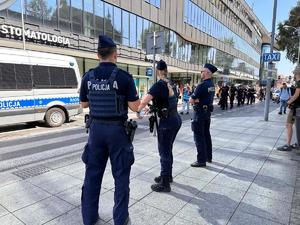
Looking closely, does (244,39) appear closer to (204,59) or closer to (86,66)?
(204,59)

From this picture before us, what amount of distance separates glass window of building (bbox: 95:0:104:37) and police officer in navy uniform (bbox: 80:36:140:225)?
17.1 metres

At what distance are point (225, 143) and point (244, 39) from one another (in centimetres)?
5644

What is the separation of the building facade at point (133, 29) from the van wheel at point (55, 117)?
4750 mm

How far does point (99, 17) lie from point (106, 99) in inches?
692

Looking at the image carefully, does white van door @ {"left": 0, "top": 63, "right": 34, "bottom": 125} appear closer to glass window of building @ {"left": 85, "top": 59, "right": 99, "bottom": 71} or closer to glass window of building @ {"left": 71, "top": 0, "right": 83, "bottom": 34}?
glass window of building @ {"left": 71, "top": 0, "right": 83, "bottom": 34}

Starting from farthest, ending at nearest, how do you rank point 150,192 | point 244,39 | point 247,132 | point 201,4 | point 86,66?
1. point 244,39
2. point 201,4
3. point 86,66
4. point 247,132
5. point 150,192

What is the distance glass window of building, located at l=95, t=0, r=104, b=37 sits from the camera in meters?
18.3

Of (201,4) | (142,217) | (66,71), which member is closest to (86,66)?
(66,71)

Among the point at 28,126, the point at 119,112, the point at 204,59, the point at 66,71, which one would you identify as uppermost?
the point at 204,59

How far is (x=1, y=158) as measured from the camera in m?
5.52

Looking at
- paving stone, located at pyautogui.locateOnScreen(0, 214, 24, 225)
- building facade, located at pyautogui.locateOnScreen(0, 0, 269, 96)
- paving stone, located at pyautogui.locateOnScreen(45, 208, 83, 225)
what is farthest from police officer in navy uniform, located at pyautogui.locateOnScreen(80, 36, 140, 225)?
building facade, located at pyautogui.locateOnScreen(0, 0, 269, 96)

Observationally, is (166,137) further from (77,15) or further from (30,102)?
(77,15)

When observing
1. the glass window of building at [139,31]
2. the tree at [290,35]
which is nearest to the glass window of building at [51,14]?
the glass window of building at [139,31]

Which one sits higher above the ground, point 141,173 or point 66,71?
point 66,71
